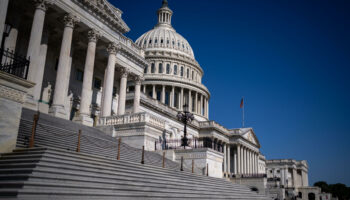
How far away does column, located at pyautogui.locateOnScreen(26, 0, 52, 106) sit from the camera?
2292 centimetres

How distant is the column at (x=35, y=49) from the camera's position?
22922 mm

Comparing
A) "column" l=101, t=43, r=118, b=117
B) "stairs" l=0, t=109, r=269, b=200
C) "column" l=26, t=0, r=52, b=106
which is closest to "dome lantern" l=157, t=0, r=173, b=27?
"column" l=101, t=43, r=118, b=117

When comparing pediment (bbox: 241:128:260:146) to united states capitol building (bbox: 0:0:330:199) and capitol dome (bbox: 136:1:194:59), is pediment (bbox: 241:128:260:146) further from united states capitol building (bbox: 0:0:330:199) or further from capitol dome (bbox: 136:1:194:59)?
capitol dome (bbox: 136:1:194:59)

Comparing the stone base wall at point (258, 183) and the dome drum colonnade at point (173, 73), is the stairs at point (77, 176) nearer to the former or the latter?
the stone base wall at point (258, 183)

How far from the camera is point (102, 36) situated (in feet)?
99.6

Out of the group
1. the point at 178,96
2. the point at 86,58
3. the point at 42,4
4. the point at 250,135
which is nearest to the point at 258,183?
the point at 86,58

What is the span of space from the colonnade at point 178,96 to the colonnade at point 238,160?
53.4 ft

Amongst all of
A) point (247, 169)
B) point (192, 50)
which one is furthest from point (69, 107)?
point (192, 50)

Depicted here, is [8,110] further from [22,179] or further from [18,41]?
[18,41]

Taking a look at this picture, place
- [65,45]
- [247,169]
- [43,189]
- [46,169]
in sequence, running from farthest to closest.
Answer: [247,169] → [65,45] → [46,169] → [43,189]

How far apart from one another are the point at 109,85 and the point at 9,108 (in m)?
19.4

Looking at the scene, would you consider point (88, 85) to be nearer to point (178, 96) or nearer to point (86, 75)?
point (86, 75)

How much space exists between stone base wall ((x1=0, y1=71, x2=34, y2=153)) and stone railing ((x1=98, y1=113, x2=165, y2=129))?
14.3 meters

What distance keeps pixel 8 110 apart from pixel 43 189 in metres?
4.47
